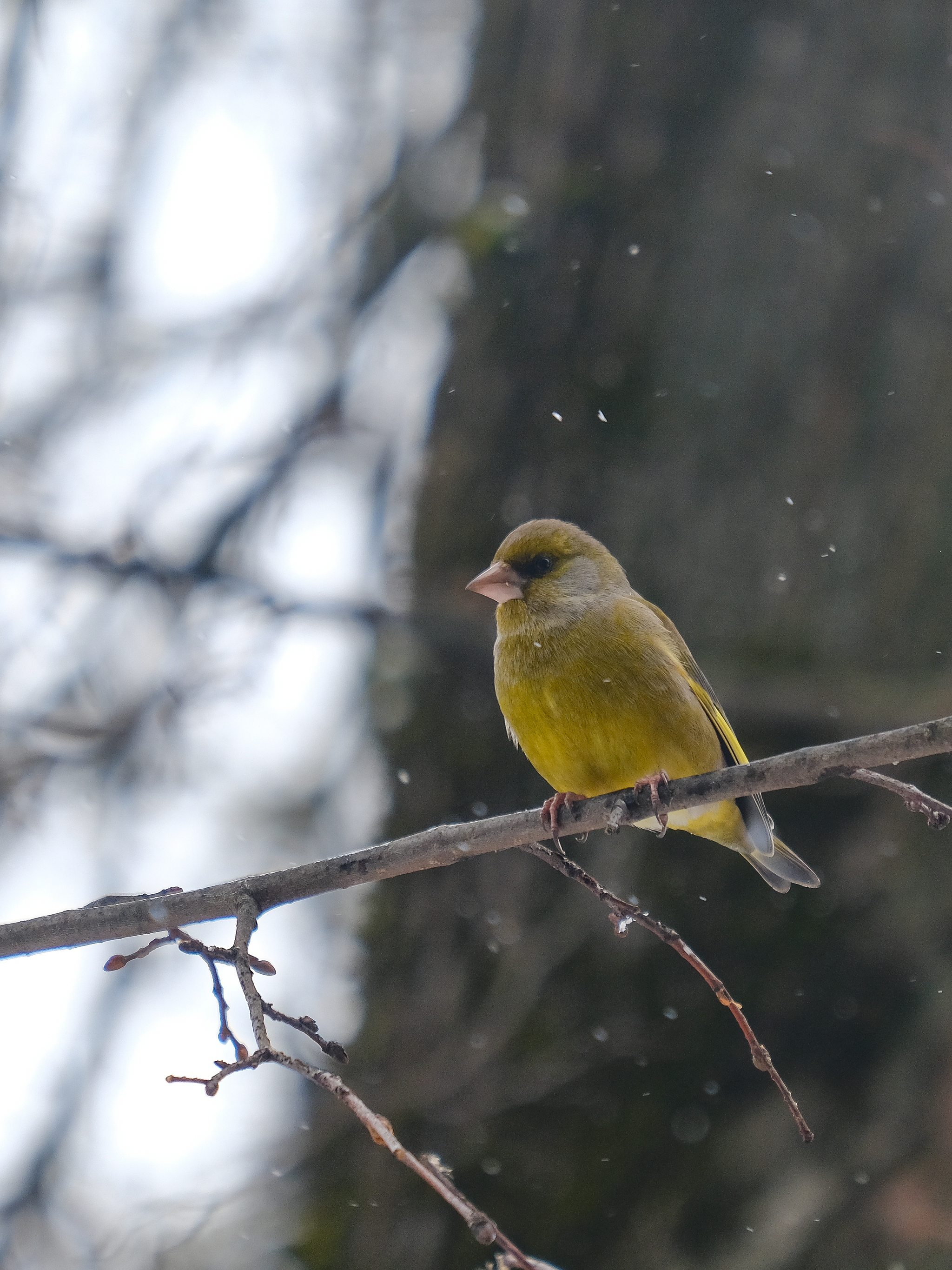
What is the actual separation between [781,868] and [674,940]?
189 centimetres

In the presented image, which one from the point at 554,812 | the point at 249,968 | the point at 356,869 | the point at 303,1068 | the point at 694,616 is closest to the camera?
the point at 303,1068

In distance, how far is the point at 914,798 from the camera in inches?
83.0

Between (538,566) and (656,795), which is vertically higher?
(656,795)

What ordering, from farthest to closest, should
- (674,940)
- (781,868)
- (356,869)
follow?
(781,868) < (356,869) < (674,940)

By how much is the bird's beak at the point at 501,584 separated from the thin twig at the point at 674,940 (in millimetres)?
1553

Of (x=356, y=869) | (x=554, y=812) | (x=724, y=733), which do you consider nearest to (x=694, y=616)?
(x=724, y=733)

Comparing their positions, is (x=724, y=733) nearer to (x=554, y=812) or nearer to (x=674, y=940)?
(x=554, y=812)

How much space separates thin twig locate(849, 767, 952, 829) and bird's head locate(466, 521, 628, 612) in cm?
184

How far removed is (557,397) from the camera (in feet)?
19.7

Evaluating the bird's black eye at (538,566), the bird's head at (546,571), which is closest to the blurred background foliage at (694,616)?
the bird's head at (546,571)

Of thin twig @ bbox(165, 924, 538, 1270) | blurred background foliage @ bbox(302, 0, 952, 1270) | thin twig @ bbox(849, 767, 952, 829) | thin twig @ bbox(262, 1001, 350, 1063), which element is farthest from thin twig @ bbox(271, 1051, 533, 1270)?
blurred background foliage @ bbox(302, 0, 952, 1270)

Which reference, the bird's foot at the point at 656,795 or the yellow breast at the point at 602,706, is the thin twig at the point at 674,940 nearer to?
the bird's foot at the point at 656,795

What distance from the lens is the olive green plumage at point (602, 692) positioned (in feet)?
11.6

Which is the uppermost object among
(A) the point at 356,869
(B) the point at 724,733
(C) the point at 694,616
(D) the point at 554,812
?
(A) the point at 356,869
